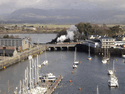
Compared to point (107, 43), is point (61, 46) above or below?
below

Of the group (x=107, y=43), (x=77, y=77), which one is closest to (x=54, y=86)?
(x=77, y=77)

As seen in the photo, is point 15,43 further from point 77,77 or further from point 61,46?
point 77,77

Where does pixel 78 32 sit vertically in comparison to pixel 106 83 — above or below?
above

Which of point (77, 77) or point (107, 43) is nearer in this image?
point (77, 77)

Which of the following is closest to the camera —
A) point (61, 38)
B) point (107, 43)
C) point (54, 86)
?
point (54, 86)

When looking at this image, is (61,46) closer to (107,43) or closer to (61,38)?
(61,38)

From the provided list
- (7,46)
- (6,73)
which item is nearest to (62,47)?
(7,46)

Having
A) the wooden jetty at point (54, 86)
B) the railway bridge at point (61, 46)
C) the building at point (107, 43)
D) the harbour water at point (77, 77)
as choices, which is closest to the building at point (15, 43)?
the railway bridge at point (61, 46)

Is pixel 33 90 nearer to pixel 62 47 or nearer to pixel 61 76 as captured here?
pixel 61 76

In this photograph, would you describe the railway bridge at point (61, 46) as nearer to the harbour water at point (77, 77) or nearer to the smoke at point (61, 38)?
the smoke at point (61, 38)

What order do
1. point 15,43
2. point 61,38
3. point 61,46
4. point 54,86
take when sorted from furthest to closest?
point 61,38 < point 61,46 < point 15,43 < point 54,86

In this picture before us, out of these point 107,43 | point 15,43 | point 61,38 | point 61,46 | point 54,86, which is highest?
point 61,38
